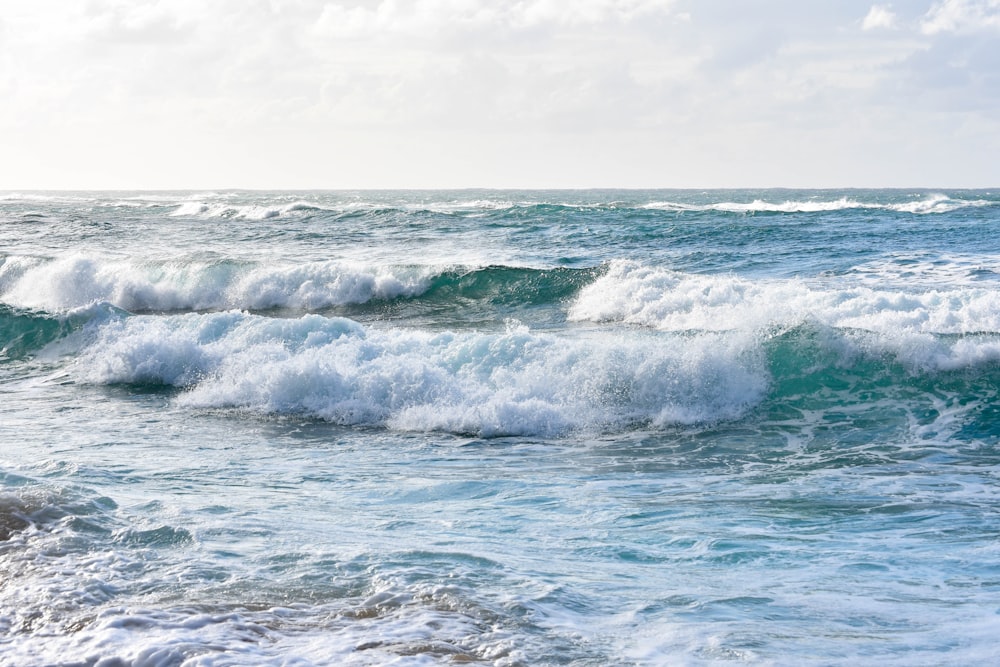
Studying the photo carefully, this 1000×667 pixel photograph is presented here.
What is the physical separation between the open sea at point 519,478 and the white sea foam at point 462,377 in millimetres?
40

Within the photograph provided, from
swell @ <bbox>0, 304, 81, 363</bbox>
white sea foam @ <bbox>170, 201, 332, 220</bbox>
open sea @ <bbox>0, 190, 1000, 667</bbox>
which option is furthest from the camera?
white sea foam @ <bbox>170, 201, 332, 220</bbox>

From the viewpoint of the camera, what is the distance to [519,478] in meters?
7.88

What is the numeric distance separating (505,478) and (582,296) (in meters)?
10.9

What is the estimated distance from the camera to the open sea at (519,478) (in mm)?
4574

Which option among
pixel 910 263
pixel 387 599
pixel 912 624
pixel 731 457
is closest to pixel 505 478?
pixel 731 457

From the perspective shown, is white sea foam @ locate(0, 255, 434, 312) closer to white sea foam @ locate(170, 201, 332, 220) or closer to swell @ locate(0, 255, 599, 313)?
swell @ locate(0, 255, 599, 313)

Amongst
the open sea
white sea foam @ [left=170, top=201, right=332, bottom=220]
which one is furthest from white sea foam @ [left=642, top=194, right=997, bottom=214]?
the open sea

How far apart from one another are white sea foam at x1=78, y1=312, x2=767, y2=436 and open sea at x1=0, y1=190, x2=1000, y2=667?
0.04 metres

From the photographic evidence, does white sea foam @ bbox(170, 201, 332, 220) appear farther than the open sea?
Yes

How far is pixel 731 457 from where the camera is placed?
347 inches

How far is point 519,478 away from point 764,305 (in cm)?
879

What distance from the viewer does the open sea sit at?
15.0 ft

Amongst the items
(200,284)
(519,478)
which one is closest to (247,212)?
(200,284)

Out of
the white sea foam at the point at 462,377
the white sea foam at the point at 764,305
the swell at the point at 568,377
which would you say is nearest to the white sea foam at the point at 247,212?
the white sea foam at the point at 764,305
